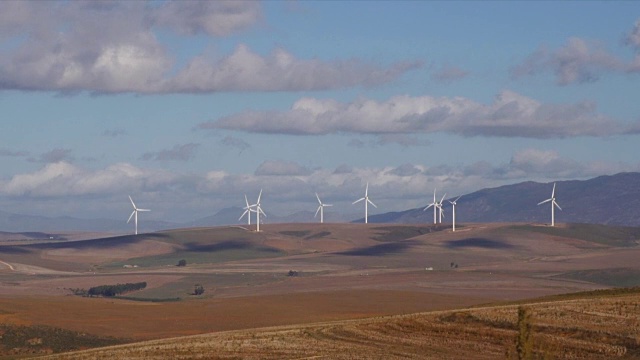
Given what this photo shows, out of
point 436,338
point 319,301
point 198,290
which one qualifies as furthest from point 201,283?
point 436,338

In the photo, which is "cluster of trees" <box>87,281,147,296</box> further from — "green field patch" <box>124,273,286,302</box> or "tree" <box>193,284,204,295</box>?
"tree" <box>193,284,204,295</box>

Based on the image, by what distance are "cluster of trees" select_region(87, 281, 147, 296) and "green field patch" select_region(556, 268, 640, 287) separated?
54.2m

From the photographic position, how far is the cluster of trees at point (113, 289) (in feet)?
448

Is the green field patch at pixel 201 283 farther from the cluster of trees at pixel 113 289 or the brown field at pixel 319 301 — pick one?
the cluster of trees at pixel 113 289

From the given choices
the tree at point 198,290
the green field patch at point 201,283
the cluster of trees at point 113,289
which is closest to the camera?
the green field patch at point 201,283

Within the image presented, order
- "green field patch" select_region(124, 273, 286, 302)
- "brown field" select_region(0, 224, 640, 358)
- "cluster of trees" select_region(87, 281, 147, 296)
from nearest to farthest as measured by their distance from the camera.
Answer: "brown field" select_region(0, 224, 640, 358) < "green field patch" select_region(124, 273, 286, 302) < "cluster of trees" select_region(87, 281, 147, 296)

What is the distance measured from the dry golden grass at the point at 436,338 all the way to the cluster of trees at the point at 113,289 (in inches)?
2780

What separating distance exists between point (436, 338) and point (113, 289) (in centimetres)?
8451

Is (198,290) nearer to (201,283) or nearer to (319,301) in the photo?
(201,283)

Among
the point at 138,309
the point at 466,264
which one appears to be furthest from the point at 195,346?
the point at 466,264

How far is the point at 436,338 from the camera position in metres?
61.2

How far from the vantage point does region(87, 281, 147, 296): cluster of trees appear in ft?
448

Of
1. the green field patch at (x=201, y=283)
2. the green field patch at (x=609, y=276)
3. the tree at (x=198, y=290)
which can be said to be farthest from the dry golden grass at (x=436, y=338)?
the green field patch at (x=609, y=276)

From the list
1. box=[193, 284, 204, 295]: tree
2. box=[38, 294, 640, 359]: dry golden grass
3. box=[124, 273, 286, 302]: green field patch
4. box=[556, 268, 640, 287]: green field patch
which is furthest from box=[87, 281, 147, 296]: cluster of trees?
box=[38, 294, 640, 359]: dry golden grass
